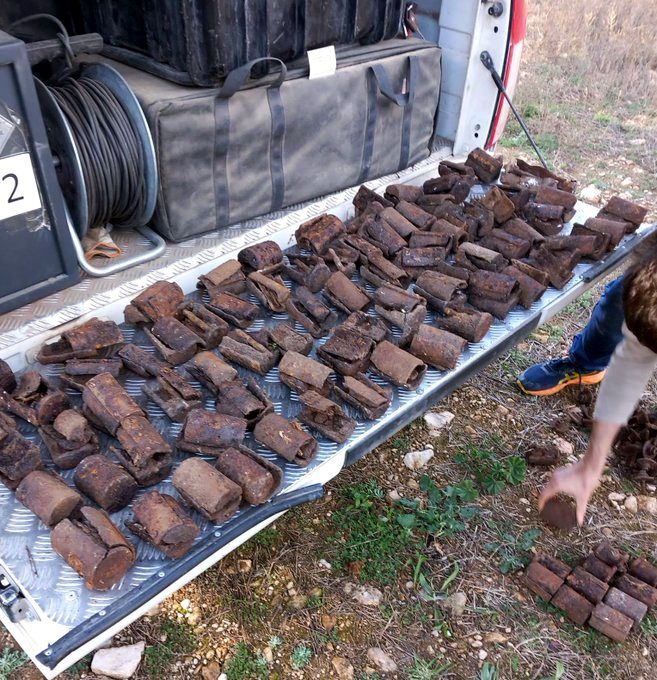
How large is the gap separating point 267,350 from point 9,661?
4.80 ft

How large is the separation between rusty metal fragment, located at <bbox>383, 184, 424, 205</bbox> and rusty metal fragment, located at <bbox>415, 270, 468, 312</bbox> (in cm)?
70

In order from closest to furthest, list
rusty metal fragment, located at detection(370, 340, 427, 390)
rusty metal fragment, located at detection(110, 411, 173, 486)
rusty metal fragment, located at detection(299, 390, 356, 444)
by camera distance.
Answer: rusty metal fragment, located at detection(110, 411, 173, 486), rusty metal fragment, located at detection(299, 390, 356, 444), rusty metal fragment, located at detection(370, 340, 427, 390)

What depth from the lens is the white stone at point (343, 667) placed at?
2361 millimetres

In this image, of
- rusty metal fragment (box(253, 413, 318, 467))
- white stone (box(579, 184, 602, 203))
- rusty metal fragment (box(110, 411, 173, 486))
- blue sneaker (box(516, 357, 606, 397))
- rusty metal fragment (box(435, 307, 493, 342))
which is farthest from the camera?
white stone (box(579, 184, 602, 203))

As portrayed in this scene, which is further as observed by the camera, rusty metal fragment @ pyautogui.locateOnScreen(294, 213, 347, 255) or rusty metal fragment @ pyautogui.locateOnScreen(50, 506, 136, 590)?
rusty metal fragment @ pyautogui.locateOnScreen(294, 213, 347, 255)

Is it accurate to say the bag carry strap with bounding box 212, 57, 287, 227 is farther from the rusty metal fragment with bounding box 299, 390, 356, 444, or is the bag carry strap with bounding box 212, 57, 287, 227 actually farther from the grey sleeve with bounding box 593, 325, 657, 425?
the grey sleeve with bounding box 593, 325, 657, 425

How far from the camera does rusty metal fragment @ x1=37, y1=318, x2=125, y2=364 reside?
2479 mm

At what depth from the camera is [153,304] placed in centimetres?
270

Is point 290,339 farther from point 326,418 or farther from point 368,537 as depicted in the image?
point 368,537

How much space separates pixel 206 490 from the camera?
1.97 meters

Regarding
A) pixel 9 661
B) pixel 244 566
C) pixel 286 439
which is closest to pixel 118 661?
pixel 9 661

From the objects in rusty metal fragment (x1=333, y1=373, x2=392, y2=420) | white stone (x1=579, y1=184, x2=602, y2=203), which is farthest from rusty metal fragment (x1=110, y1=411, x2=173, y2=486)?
white stone (x1=579, y1=184, x2=602, y2=203)

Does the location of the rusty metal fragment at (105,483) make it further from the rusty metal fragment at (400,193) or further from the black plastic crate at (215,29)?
the rusty metal fragment at (400,193)

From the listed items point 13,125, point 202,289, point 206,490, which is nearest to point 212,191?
point 202,289
